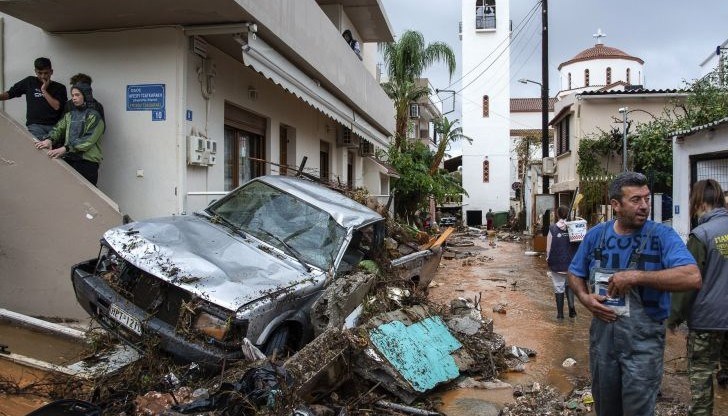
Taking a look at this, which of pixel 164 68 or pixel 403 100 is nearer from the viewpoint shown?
pixel 164 68

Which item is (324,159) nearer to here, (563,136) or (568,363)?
(568,363)

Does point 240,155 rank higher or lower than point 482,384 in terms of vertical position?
higher

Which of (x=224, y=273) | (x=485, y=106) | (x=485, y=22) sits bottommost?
(x=224, y=273)

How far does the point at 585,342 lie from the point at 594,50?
51.2 m

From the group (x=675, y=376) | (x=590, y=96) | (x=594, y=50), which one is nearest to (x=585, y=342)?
(x=675, y=376)

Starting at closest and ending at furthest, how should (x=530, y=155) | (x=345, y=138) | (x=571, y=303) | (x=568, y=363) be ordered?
(x=568, y=363)
(x=571, y=303)
(x=345, y=138)
(x=530, y=155)

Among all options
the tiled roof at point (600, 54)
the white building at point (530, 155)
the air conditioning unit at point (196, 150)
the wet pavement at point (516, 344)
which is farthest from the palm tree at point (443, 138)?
the tiled roof at point (600, 54)

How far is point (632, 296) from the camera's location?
123 inches

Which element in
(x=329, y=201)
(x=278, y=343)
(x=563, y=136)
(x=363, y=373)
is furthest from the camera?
(x=563, y=136)

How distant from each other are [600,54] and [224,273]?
5338 centimetres

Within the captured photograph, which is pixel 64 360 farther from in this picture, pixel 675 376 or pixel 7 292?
pixel 675 376

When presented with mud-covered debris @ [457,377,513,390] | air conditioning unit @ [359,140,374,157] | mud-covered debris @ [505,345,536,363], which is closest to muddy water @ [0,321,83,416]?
mud-covered debris @ [457,377,513,390]

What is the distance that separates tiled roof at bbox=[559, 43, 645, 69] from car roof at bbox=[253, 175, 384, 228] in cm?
5072

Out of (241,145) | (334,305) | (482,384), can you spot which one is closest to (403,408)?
(334,305)
